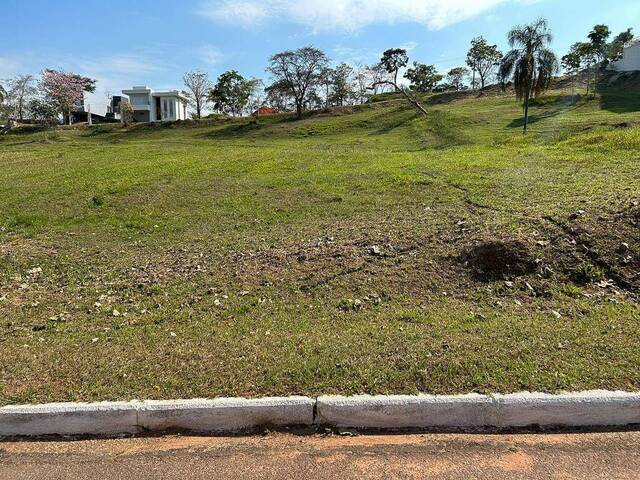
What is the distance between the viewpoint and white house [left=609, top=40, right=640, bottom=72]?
44406mm

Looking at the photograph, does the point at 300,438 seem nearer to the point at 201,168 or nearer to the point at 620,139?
the point at 201,168

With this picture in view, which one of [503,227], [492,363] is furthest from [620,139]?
[492,363]

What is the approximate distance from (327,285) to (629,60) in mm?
53656

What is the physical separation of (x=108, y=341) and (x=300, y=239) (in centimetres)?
275

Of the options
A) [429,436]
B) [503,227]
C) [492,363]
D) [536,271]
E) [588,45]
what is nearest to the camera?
[429,436]

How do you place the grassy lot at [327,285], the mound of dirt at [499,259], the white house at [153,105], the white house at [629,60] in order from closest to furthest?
the grassy lot at [327,285] → the mound of dirt at [499,259] → the white house at [629,60] → the white house at [153,105]

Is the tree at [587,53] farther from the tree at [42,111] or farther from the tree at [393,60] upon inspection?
the tree at [42,111]

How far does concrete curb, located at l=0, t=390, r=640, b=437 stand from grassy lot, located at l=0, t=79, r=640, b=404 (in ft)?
0.39

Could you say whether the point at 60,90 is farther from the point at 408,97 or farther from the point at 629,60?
the point at 629,60

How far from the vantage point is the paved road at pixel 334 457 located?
2385 millimetres

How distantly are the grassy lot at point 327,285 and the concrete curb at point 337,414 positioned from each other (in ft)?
0.39

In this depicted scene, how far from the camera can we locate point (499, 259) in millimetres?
4625

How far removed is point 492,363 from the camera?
10.1ft

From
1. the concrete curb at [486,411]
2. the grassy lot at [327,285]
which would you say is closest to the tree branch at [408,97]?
the grassy lot at [327,285]
